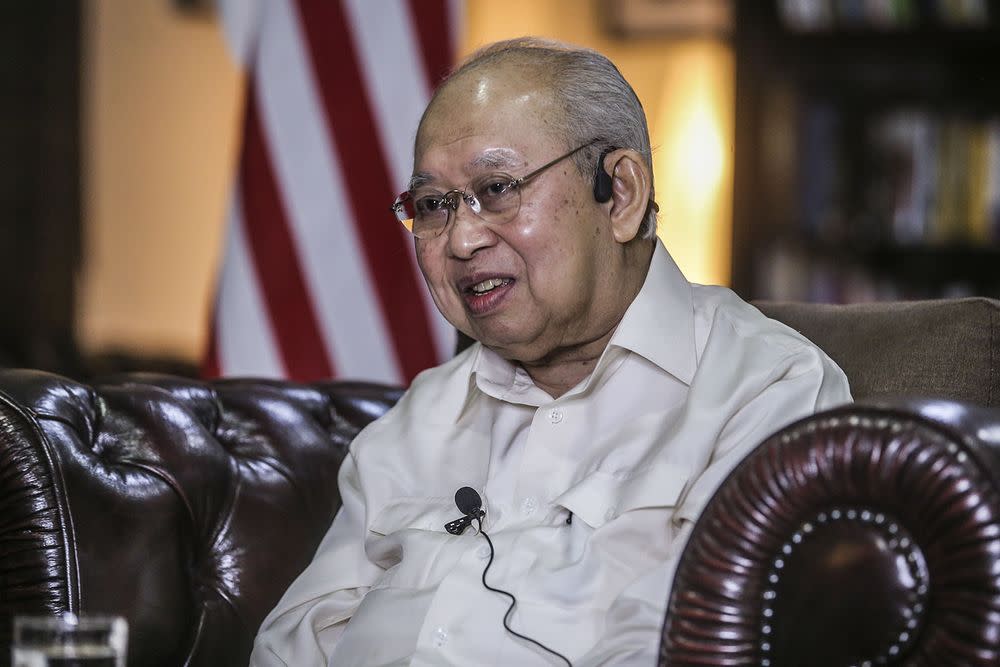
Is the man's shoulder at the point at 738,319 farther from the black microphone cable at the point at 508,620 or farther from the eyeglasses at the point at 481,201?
the black microphone cable at the point at 508,620

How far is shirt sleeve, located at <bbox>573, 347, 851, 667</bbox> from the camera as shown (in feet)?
4.47

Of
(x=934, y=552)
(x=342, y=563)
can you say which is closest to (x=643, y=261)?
(x=342, y=563)

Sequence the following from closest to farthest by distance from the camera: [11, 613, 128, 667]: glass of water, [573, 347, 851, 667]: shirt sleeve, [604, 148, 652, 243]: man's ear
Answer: [11, 613, 128, 667]: glass of water < [573, 347, 851, 667]: shirt sleeve < [604, 148, 652, 243]: man's ear

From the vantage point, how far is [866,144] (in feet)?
11.1

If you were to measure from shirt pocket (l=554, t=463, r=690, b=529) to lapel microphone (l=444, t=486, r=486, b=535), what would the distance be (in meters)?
0.11

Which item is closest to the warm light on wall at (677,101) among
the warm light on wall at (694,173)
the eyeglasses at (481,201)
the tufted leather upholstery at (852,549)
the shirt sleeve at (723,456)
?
the warm light on wall at (694,173)

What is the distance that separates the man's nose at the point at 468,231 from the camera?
5.34 feet

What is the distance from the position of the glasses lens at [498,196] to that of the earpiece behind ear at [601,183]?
11cm

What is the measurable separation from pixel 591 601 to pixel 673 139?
252 centimetres

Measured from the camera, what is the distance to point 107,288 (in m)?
4.39

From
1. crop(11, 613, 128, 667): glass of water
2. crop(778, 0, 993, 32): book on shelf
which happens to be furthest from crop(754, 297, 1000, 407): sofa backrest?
crop(778, 0, 993, 32): book on shelf

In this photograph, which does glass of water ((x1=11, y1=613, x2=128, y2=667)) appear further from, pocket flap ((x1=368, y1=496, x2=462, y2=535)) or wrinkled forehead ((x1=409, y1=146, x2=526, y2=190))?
wrinkled forehead ((x1=409, y1=146, x2=526, y2=190))

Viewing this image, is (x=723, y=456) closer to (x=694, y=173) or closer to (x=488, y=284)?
(x=488, y=284)

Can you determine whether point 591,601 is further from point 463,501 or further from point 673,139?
point 673,139
